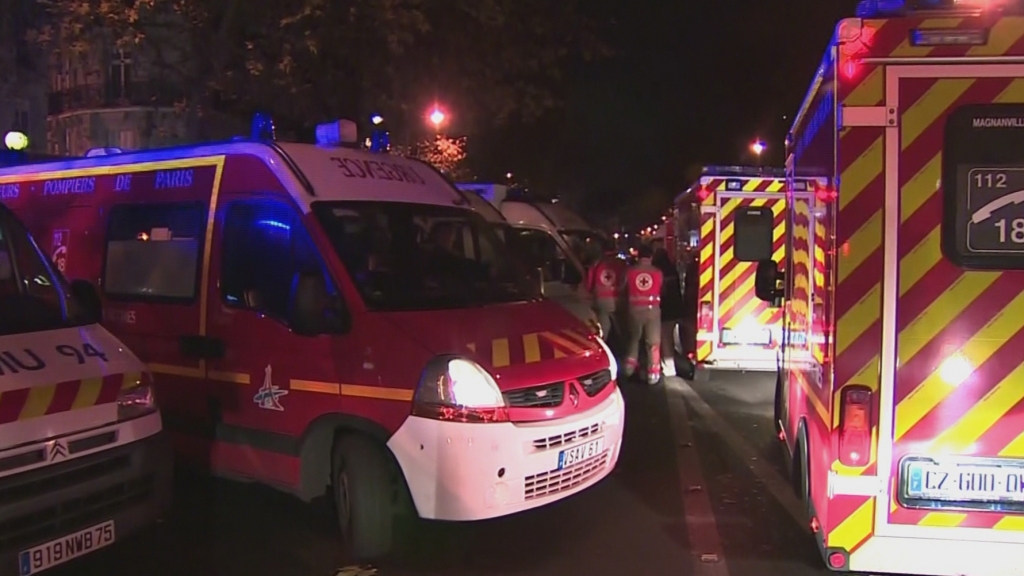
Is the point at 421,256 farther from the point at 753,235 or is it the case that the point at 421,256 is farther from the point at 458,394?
the point at 753,235

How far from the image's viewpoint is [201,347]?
5785 mm

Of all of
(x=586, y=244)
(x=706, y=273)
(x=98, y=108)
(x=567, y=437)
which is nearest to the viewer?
(x=567, y=437)

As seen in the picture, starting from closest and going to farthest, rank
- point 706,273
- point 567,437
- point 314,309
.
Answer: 1. point 314,309
2. point 567,437
3. point 706,273

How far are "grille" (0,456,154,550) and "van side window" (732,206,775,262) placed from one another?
3905 mm

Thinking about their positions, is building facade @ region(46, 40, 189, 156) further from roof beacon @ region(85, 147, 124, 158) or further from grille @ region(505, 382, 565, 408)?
grille @ region(505, 382, 565, 408)

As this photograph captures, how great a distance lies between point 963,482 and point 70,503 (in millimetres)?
4056

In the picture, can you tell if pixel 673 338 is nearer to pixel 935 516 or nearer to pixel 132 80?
pixel 935 516

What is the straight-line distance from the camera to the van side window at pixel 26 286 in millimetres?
4707

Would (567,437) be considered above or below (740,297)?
below

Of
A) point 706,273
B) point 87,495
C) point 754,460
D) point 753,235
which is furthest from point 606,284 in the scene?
point 87,495

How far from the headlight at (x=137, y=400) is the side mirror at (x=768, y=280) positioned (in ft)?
12.7

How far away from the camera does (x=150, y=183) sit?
633cm

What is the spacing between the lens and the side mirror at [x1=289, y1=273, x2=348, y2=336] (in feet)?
16.0

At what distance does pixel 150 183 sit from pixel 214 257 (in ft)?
3.19
